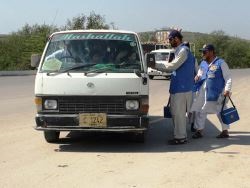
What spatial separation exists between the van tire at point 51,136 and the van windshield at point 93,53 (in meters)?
1.10

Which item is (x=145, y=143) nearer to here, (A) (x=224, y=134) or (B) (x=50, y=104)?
(A) (x=224, y=134)

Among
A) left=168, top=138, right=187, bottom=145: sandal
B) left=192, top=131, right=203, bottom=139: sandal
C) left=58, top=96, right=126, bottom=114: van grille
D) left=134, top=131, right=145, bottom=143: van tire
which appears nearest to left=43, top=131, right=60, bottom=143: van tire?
left=58, top=96, right=126, bottom=114: van grille

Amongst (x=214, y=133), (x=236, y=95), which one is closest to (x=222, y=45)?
(x=236, y=95)

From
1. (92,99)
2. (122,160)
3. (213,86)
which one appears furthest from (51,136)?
(213,86)

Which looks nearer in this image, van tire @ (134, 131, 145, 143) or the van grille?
the van grille

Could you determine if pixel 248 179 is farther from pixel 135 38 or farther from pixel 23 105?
pixel 23 105

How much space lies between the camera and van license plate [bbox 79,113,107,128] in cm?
818

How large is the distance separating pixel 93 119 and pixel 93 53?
4.06 ft

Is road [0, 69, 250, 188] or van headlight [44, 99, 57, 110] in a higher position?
van headlight [44, 99, 57, 110]

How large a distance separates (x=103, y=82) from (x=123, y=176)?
1984 mm

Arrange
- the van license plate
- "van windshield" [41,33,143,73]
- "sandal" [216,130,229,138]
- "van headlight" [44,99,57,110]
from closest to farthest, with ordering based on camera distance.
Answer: the van license plate < "van headlight" [44,99,57,110] < "van windshield" [41,33,143,73] < "sandal" [216,130,229,138]

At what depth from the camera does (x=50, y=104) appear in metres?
8.29

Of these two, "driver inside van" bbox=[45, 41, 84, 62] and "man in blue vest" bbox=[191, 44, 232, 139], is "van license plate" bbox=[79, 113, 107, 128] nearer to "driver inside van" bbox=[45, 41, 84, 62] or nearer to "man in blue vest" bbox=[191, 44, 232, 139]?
"driver inside van" bbox=[45, 41, 84, 62]

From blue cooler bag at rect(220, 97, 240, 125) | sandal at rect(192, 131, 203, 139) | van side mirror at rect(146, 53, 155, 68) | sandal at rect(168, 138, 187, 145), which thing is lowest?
sandal at rect(192, 131, 203, 139)
